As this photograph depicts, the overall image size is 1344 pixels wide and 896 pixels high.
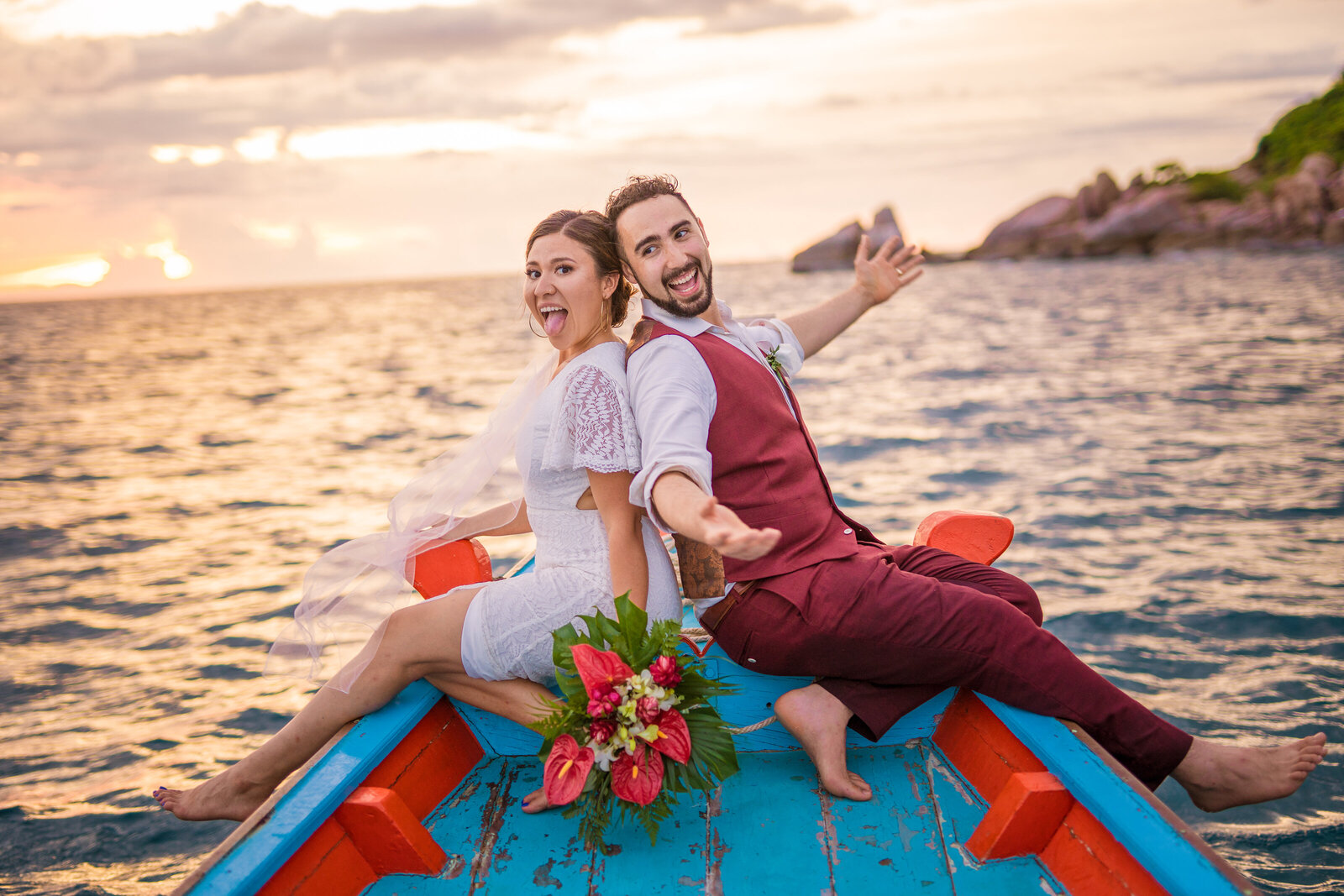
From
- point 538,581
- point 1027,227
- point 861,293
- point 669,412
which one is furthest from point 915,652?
point 1027,227

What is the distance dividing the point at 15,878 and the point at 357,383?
54.3 feet

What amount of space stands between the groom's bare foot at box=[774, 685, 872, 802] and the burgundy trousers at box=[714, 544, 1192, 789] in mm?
46

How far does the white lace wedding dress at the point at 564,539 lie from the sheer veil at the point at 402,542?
7.6 inches

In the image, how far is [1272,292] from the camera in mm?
25453

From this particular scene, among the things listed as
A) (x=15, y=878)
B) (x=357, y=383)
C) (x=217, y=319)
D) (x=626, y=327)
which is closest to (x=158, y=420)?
(x=357, y=383)

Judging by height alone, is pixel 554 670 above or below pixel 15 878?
above

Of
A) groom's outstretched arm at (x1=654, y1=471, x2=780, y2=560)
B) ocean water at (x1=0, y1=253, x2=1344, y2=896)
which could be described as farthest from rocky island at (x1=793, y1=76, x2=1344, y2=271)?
groom's outstretched arm at (x1=654, y1=471, x2=780, y2=560)

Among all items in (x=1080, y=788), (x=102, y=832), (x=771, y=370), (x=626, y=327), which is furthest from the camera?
(x=102, y=832)

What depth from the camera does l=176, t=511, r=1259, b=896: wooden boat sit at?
1.92 m

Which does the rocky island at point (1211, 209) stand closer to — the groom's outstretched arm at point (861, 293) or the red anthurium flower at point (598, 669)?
the groom's outstretched arm at point (861, 293)

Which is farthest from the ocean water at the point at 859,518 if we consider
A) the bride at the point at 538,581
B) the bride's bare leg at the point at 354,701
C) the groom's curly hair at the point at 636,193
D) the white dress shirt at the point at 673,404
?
the groom's curly hair at the point at 636,193

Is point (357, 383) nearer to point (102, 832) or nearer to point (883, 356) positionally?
point (883, 356)

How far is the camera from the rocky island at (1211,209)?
151 feet

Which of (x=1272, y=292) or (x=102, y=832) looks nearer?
(x=102, y=832)
